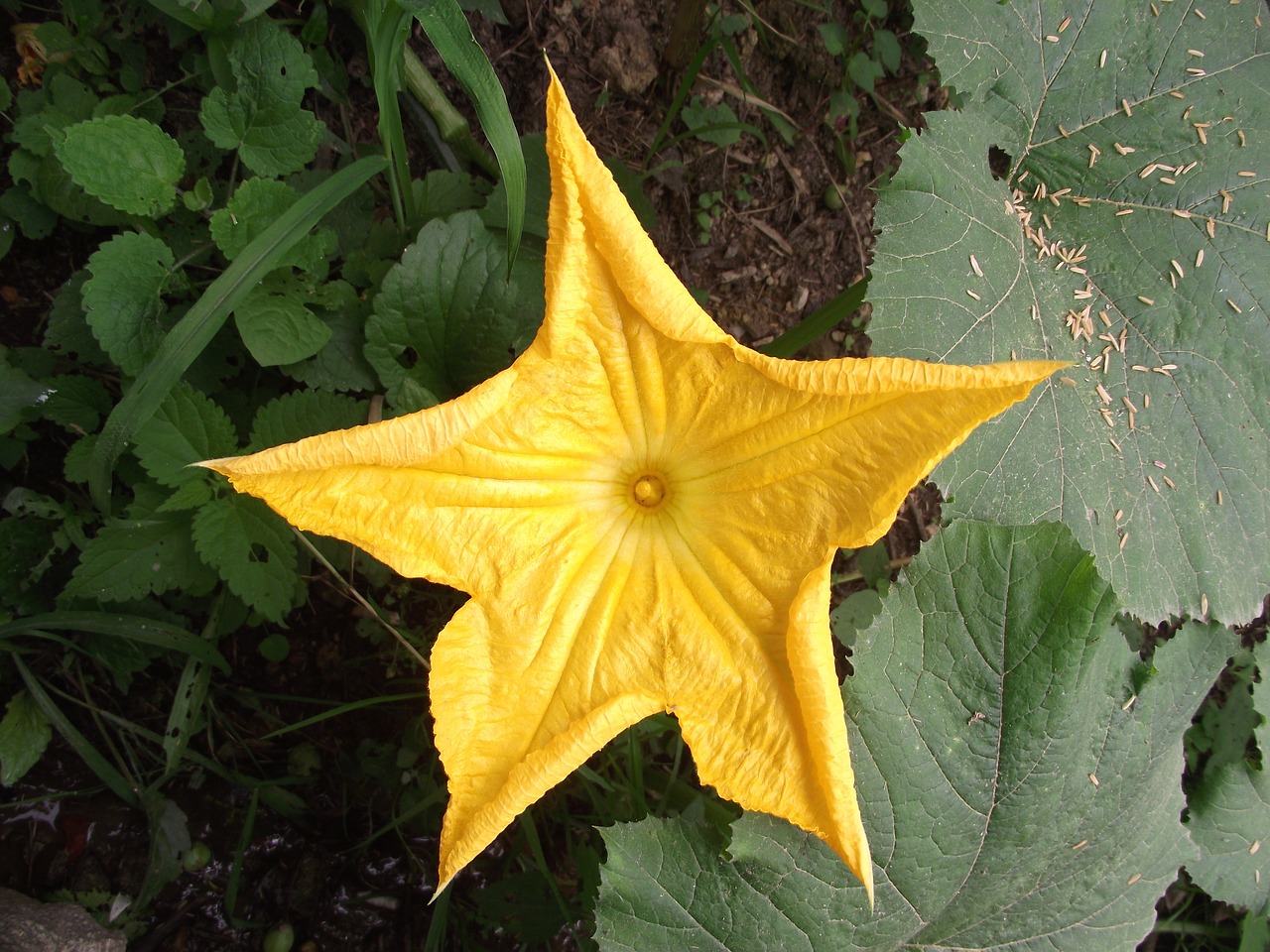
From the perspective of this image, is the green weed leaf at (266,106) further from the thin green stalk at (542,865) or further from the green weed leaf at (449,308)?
the thin green stalk at (542,865)

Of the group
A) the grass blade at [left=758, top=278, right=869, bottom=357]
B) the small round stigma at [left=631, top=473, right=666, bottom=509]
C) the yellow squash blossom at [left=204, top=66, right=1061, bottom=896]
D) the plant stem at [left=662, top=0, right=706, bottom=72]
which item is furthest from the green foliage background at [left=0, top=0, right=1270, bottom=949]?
the plant stem at [left=662, top=0, right=706, bottom=72]

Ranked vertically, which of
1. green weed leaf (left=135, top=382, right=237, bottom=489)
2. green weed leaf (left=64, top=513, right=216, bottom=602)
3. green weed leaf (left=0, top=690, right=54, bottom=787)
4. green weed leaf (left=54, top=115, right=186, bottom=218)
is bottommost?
green weed leaf (left=0, top=690, right=54, bottom=787)

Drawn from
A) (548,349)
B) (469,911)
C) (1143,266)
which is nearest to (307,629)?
(469,911)

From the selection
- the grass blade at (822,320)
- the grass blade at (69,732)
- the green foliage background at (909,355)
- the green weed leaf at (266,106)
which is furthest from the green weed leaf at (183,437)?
the grass blade at (822,320)

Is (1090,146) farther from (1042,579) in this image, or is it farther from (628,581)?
(628,581)

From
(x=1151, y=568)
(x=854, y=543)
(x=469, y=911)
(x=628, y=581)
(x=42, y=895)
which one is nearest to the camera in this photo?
(x=854, y=543)

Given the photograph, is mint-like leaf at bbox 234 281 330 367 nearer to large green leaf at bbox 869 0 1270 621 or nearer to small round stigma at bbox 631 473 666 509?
small round stigma at bbox 631 473 666 509

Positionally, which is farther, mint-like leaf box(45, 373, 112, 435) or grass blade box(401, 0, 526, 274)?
mint-like leaf box(45, 373, 112, 435)
